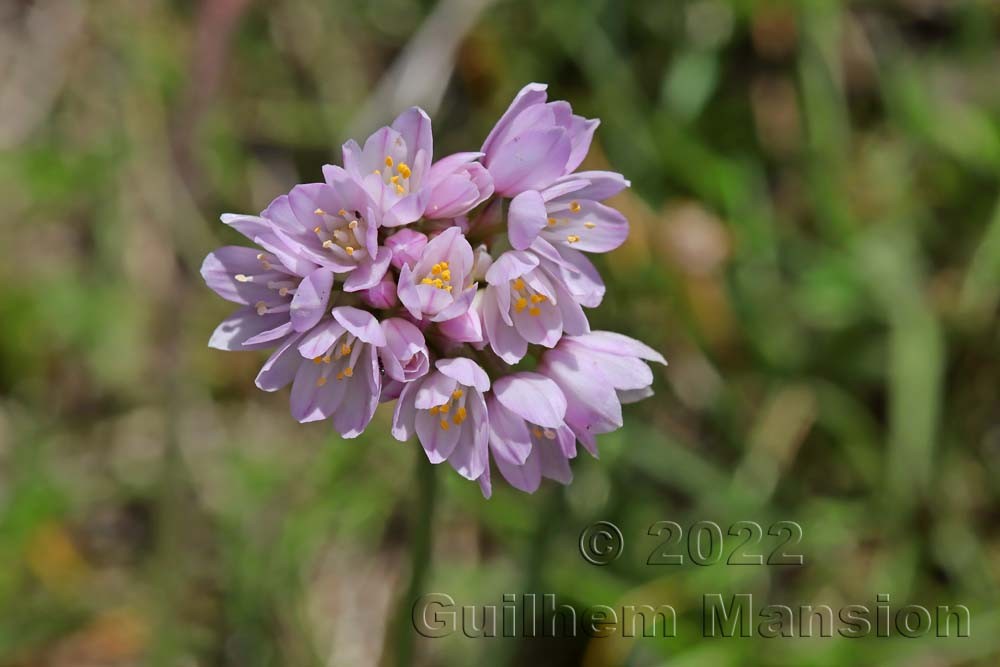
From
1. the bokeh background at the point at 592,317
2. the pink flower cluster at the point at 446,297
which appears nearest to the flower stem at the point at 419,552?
the pink flower cluster at the point at 446,297

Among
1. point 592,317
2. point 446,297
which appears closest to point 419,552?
point 446,297

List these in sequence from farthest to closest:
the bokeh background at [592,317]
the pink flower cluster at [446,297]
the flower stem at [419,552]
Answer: the bokeh background at [592,317] < the flower stem at [419,552] < the pink flower cluster at [446,297]

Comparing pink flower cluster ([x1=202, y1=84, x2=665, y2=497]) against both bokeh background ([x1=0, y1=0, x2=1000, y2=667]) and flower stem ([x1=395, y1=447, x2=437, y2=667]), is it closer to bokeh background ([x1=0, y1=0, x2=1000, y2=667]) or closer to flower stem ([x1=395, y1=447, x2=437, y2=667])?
flower stem ([x1=395, y1=447, x2=437, y2=667])

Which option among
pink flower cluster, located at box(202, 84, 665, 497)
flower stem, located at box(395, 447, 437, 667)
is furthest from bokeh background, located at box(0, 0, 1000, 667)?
pink flower cluster, located at box(202, 84, 665, 497)

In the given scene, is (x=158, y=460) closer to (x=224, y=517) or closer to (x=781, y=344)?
(x=224, y=517)

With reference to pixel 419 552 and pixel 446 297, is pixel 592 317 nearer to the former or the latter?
pixel 419 552

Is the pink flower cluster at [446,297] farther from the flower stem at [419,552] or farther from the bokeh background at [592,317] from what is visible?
the bokeh background at [592,317]

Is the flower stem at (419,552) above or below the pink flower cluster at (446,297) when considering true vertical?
below
